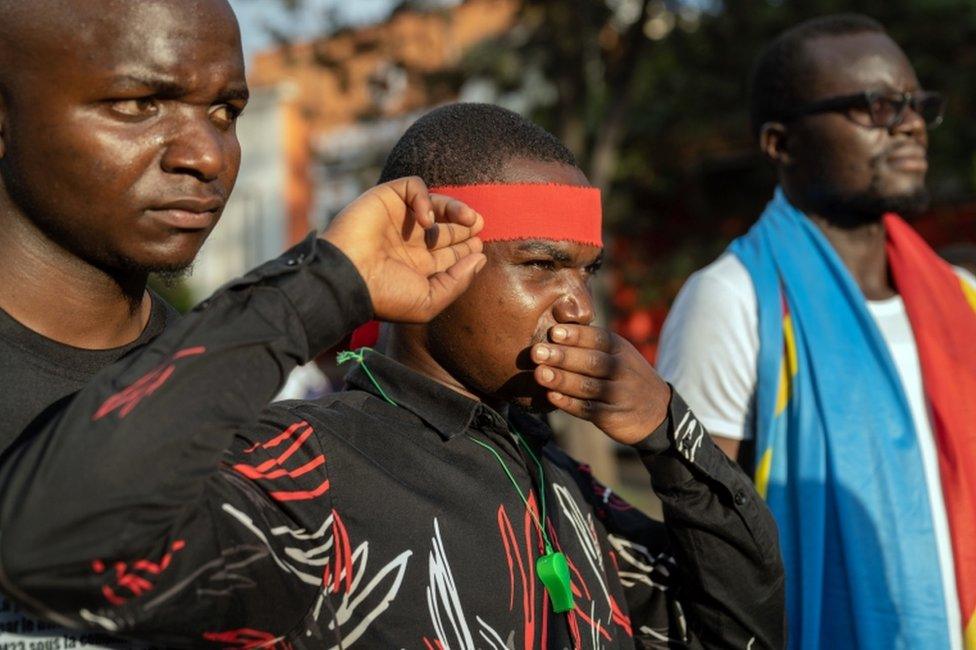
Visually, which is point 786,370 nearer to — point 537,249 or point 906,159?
point 906,159

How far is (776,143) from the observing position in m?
4.07

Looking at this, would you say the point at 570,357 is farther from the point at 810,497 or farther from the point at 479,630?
the point at 810,497

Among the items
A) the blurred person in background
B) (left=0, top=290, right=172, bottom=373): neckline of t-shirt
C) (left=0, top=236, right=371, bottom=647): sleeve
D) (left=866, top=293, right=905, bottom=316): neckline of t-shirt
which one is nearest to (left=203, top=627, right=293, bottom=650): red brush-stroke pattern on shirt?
(left=0, top=236, right=371, bottom=647): sleeve

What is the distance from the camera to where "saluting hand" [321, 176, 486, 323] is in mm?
1841

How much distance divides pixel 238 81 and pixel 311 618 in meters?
0.93

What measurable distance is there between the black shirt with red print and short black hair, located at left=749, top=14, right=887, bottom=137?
188cm

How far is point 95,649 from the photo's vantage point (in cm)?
183

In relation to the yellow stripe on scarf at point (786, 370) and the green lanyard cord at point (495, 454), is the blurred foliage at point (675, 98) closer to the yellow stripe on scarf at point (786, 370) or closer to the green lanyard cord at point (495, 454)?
the yellow stripe on scarf at point (786, 370)

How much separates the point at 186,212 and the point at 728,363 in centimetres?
200

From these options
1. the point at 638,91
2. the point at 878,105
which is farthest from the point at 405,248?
the point at 638,91

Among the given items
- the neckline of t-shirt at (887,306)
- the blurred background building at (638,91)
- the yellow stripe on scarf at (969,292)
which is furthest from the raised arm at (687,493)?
the blurred background building at (638,91)

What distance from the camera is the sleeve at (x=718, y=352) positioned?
136 inches

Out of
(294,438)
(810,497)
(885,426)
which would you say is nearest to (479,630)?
(294,438)

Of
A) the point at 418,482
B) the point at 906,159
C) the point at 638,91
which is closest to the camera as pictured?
the point at 418,482
